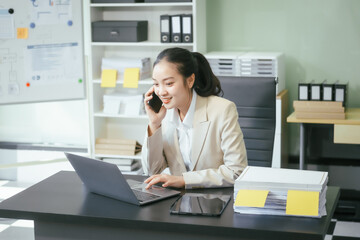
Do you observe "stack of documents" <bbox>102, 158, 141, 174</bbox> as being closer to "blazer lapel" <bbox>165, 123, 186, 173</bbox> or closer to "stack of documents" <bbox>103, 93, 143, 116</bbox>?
"stack of documents" <bbox>103, 93, 143, 116</bbox>

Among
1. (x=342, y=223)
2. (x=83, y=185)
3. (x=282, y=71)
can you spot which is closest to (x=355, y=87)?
(x=282, y=71)

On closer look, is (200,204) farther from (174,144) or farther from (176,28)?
(176,28)

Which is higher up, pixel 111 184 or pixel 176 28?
pixel 176 28

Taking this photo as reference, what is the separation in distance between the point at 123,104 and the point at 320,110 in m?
1.60

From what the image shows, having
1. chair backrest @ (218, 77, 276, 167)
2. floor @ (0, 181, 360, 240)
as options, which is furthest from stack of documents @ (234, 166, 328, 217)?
floor @ (0, 181, 360, 240)

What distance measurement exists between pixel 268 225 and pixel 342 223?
241 centimetres

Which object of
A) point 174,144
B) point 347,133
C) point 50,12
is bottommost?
point 347,133

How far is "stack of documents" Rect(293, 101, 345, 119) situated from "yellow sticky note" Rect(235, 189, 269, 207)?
2212 mm

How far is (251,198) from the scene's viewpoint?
179 centimetres

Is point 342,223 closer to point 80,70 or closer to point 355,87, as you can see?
point 355,87

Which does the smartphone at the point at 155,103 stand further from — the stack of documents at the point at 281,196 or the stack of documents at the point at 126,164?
the stack of documents at the point at 126,164

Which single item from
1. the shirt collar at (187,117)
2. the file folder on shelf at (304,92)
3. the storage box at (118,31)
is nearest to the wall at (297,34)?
the file folder on shelf at (304,92)

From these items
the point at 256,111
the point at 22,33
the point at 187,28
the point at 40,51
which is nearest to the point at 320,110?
the point at 187,28

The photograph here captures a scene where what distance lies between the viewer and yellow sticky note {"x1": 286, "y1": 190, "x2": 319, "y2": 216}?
1.74 metres
